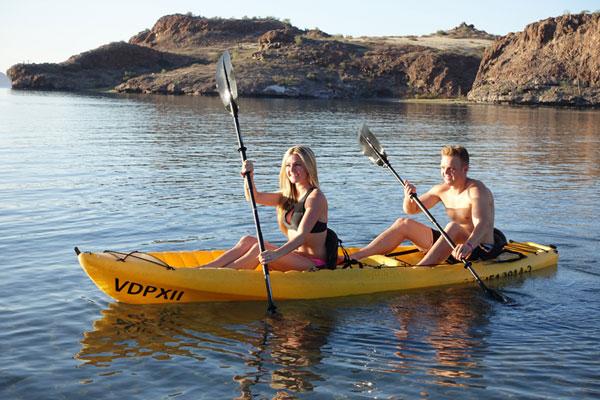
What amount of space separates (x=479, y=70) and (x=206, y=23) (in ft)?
137

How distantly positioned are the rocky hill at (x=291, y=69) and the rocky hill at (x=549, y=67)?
553 cm

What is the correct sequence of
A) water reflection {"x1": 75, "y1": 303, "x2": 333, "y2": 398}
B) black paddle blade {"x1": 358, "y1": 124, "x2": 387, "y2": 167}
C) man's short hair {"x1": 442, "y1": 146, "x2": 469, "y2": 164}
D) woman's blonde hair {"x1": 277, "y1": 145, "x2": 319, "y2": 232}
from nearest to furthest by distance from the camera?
water reflection {"x1": 75, "y1": 303, "x2": 333, "y2": 398} → woman's blonde hair {"x1": 277, "y1": 145, "x2": 319, "y2": 232} → man's short hair {"x1": 442, "y1": 146, "x2": 469, "y2": 164} → black paddle blade {"x1": 358, "y1": 124, "x2": 387, "y2": 167}

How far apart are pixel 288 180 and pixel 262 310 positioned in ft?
4.56

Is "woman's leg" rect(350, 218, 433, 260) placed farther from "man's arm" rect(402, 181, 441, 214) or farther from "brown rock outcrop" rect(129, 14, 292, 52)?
"brown rock outcrop" rect(129, 14, 292, 52)

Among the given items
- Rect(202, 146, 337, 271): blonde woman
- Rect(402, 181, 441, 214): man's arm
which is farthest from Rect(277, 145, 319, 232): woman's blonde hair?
Rect(402, 181, 441, 214): man's arm

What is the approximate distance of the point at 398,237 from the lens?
9094mm

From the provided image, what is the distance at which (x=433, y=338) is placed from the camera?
273 inches

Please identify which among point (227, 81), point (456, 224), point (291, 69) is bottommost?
point (456, 224)

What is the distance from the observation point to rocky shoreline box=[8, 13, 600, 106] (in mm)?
54844

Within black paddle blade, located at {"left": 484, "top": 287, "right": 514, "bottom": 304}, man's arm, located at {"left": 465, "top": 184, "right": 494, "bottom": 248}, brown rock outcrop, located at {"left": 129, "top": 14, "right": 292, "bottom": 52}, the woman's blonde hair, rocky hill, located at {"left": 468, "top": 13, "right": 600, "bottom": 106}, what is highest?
brown rock outcrop, located at {"left": 129, "top": 14, "right": 292, "bottom": 52}

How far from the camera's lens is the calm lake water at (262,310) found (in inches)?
231

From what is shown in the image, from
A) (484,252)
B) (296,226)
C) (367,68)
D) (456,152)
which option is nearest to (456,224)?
(484,252)

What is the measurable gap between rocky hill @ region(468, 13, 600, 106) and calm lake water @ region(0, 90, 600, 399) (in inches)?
1386

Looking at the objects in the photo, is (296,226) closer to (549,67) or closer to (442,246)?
(442,246)
